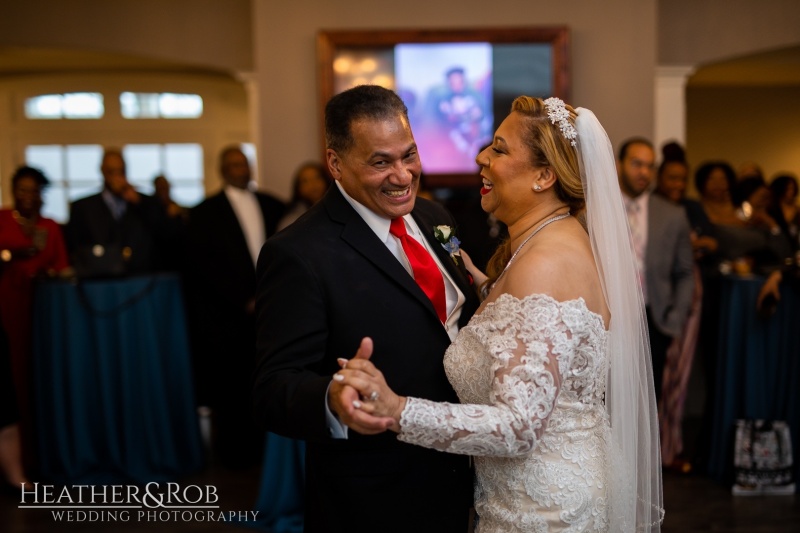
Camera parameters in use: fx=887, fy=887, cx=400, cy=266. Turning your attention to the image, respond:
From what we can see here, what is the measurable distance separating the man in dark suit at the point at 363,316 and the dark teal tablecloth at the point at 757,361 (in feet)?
10.6

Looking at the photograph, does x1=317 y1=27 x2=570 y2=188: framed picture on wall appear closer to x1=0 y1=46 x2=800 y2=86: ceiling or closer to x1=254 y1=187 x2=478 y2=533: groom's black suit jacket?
x1=0 y1=46 x2=800 y2=86: ceiling

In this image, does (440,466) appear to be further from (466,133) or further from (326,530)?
(466,133)

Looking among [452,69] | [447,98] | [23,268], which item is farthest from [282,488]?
[452,69]

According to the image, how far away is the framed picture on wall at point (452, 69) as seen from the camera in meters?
6.65

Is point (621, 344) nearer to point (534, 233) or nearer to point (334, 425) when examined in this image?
point (534, 233)

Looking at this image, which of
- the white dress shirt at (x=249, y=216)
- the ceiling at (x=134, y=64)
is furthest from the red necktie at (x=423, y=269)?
the ceiling at (x=134, y=64)

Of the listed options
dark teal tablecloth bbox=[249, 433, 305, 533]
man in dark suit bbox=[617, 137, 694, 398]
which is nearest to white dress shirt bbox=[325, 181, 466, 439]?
dark teal tablecloth bbox=[249, 433, 305, 533]

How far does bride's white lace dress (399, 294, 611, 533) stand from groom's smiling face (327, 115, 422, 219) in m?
0.38

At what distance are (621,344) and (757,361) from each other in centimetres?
304

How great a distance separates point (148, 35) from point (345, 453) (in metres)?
6.35

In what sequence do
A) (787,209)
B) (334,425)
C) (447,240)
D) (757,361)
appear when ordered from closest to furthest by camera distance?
(334,425)
(447,240)
(757,361)
(787,209)

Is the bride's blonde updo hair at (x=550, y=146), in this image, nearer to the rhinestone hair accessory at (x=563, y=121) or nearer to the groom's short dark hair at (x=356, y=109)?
the rhinestone hair accessory at (x=563, y=121)

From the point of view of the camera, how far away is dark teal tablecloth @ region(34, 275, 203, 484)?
17.0ft

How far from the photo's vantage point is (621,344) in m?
2.36
